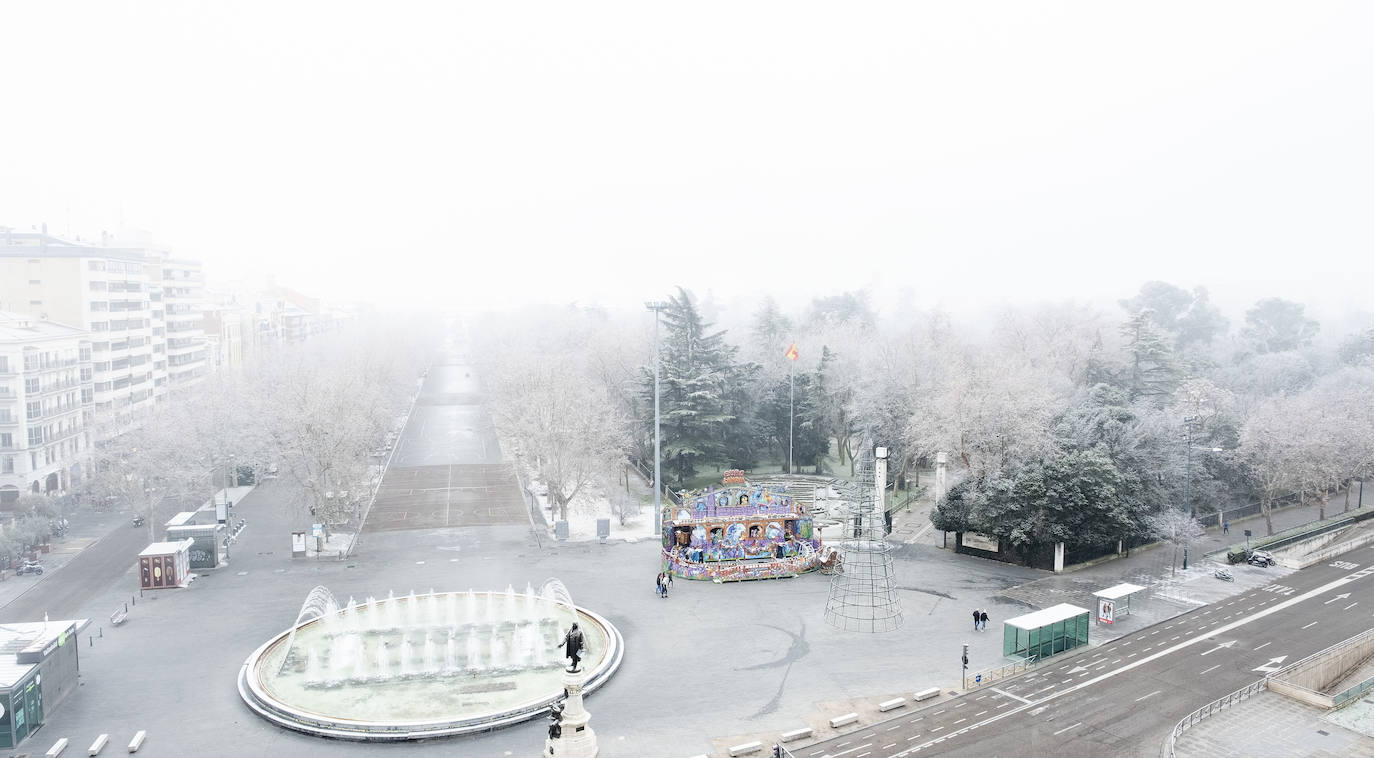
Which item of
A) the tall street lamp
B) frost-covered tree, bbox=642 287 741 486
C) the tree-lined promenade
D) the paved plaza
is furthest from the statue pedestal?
frost-covered tree, bbox=642 287 741 486

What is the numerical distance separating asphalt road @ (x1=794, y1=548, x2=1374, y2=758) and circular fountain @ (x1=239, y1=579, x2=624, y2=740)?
892cm

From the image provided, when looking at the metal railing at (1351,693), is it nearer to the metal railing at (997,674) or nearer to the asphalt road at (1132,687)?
the asphalt road at (1132,687)

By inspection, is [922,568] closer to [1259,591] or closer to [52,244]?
[1259,591]

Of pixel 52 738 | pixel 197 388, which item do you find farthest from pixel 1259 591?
pixel 197 388

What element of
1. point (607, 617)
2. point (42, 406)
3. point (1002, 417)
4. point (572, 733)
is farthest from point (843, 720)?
point (42, 406)

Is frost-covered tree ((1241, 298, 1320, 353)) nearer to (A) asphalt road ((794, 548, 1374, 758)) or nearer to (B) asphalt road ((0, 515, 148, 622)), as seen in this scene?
(A) asphalt road ((794, 548, 1374, 758))

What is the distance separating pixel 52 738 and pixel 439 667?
10361mm

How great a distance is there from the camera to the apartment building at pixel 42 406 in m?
53.8

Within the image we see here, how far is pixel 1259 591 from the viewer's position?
38750mm

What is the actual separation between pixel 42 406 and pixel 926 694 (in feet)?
187

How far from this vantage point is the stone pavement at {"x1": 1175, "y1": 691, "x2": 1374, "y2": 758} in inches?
971

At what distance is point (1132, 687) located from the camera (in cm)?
2855

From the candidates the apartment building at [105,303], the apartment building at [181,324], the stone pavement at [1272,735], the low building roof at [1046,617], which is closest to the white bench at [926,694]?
the low building roof at [1046,617]

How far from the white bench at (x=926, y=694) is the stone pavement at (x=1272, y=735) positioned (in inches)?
260
